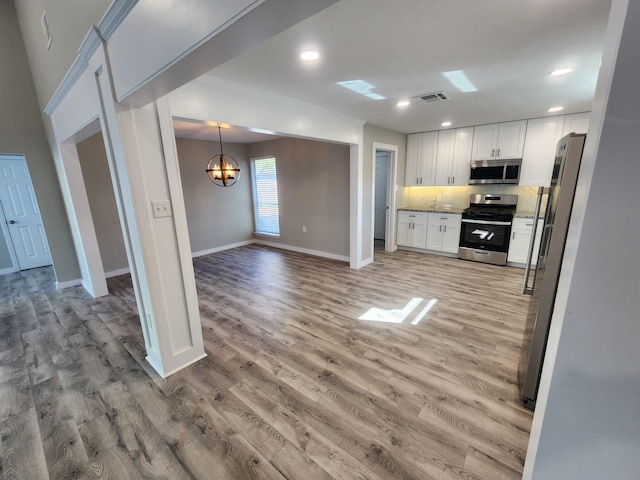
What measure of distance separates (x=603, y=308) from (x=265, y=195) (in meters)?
6.41

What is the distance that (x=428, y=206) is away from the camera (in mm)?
5801

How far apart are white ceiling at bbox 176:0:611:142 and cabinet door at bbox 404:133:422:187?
6.92ft

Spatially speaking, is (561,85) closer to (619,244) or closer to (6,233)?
(619,244)

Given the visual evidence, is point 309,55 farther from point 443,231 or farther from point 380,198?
point 380,198

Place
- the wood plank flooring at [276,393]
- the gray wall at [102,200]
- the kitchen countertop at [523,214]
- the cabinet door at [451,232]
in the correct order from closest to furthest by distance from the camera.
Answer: the wood plank flooring at [276,393]
the gray wall at [102,200]
the kitchen countertop at [523,214]
the cabinet door at [451,232]

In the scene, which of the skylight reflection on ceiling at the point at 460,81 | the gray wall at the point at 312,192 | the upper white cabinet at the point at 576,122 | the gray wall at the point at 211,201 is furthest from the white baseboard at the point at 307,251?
the upper white cabinet at the point at 576,122

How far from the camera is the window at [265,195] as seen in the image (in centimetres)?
629

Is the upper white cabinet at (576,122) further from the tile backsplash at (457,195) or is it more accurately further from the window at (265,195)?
the window at (265,195)

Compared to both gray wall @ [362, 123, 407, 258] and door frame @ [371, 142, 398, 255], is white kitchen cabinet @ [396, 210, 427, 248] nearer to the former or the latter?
door frame @ [371, 142, 398, 255]

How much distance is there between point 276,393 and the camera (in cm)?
199

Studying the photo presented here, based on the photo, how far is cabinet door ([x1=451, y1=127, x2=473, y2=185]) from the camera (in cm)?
485

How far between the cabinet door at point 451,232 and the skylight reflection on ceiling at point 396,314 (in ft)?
7.22

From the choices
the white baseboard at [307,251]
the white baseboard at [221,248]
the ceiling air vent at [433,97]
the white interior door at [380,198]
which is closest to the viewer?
the ceiling air vent at [433,97]

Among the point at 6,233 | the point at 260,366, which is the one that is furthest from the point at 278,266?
the point at 6,233
